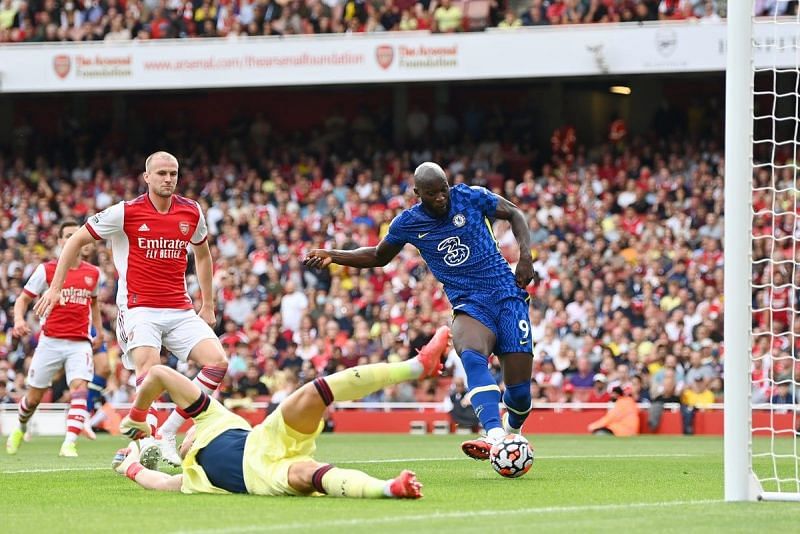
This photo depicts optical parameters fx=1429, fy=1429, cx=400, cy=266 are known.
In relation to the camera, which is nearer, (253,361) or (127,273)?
(127,273)

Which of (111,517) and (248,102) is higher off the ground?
(248,102)

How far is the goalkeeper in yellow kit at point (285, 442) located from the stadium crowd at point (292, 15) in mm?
19011

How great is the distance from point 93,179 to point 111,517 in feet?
78.5

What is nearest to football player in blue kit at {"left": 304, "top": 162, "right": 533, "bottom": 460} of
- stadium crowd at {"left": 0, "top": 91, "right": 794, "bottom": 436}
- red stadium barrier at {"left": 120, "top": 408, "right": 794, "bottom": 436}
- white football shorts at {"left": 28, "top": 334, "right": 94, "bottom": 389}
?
white football shorts at {"left": 28, "top": 334, "right": 94, "bottom": 389}

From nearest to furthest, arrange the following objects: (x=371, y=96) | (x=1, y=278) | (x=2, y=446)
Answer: (x=2, y=446)
(x=1, y=278)
(x=371, y=96)

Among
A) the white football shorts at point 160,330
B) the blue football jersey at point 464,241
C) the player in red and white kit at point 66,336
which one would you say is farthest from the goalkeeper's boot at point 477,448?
the player in red and white kit at point 66,336

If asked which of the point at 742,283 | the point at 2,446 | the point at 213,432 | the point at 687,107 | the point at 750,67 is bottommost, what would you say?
the point at 2,446

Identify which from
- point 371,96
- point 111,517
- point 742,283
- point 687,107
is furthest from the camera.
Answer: point 371,96

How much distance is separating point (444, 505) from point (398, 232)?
3276mm

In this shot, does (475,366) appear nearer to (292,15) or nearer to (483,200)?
(483,200)

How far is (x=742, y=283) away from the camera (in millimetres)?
8375

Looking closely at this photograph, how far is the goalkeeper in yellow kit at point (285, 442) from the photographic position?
8133 millimetres

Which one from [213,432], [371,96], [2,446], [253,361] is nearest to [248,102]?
[371,96]

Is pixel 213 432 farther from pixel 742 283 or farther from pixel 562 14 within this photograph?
pixel 562 14
